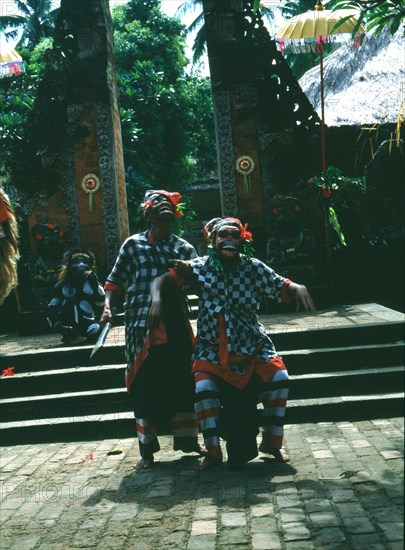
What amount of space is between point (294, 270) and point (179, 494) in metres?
6.62

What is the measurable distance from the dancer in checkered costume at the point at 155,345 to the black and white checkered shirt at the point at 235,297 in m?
0.23

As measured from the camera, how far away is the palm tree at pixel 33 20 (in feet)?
94.7

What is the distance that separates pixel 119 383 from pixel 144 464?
2227mm

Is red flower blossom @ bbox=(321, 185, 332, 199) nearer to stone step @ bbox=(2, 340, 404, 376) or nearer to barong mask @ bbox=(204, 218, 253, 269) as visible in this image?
stone step @ bbox=(2, 340, 404, 376)

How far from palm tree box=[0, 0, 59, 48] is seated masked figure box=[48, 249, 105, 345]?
2206cm

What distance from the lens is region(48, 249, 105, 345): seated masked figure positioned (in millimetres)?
8836

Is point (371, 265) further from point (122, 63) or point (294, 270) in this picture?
point (122, 63)

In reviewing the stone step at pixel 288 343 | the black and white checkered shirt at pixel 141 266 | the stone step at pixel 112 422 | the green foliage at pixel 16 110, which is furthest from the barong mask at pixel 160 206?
the green foliage at pixel 16 110

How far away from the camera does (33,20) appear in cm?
2886

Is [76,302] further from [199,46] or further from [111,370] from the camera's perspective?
[199,46]

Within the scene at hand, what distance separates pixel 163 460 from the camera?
19.0 ft

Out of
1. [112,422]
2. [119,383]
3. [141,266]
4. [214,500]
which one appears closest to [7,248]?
[214,500]

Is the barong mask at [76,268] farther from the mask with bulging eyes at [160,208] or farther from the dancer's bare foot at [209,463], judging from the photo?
the dancer's bare foot at [209,463]

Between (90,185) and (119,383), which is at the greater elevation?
(90,185)
